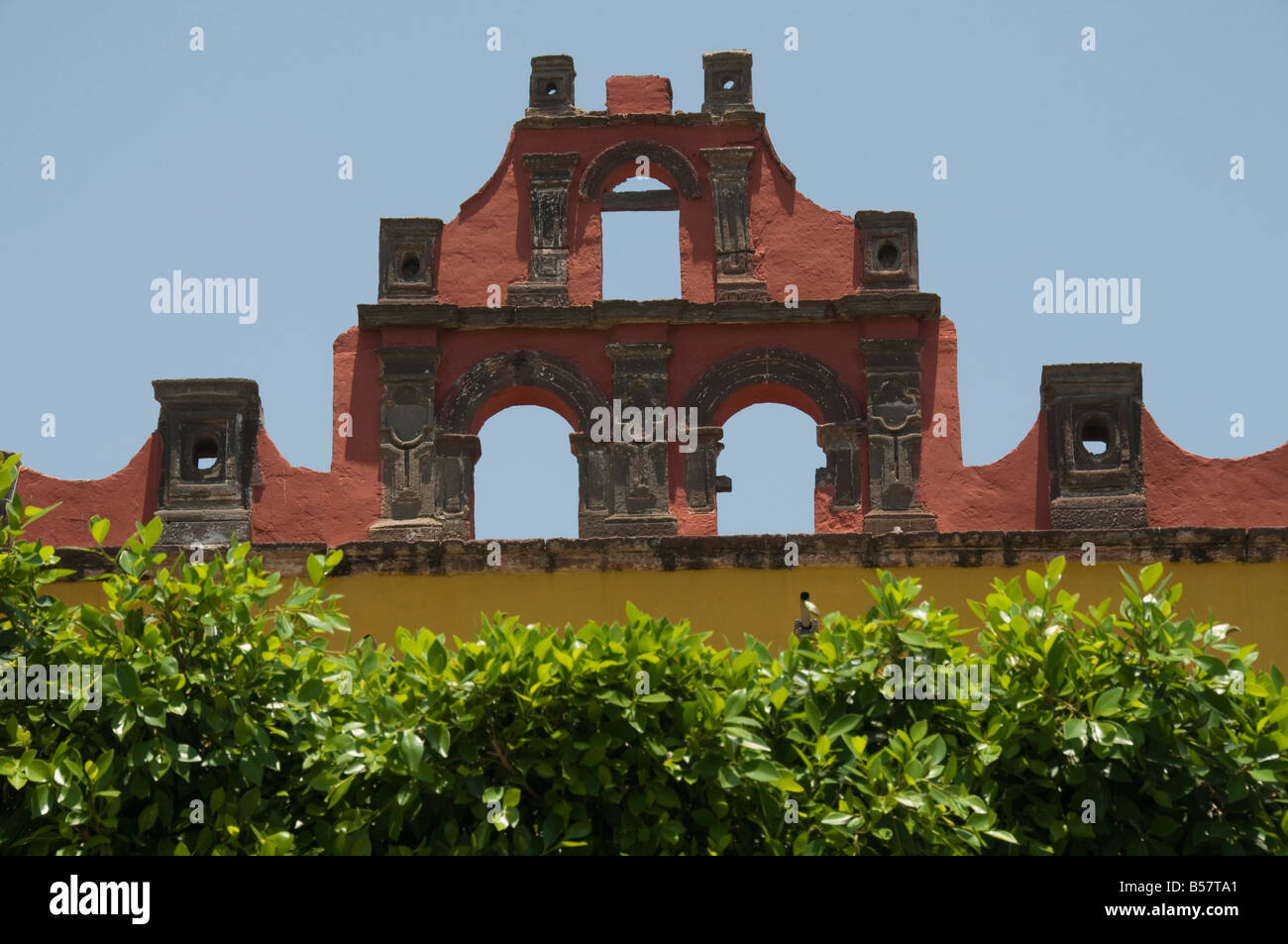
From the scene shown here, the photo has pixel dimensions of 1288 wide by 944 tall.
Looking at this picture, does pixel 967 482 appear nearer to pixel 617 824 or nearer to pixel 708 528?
pixel 708 528

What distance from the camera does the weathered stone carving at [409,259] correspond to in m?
17.4

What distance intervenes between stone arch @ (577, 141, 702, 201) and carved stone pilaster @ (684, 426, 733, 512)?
7.90ft

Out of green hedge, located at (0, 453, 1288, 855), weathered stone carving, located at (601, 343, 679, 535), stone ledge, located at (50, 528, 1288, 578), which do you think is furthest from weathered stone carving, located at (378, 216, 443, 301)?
green hedge, located at (0, 453, 1288, 855)

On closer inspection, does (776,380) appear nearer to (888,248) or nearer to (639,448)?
(639,448)

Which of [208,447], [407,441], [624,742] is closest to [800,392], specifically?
[407,441]

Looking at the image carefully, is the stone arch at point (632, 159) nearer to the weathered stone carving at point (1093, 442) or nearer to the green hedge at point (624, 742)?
the weathered stone carving at point (1093, 442)

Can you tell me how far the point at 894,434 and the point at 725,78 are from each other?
12.9ft

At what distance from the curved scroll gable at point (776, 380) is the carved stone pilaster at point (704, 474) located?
7.1 inches

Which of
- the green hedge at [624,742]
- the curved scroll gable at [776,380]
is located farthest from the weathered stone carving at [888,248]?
the green hedge at [624,742]

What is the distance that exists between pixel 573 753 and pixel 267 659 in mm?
1539

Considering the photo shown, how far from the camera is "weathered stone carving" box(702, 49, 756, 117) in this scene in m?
18.0

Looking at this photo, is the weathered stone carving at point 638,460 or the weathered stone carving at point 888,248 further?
the weathered stone carving at point 888,248

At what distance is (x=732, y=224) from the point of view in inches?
692

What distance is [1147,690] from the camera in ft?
28.5
